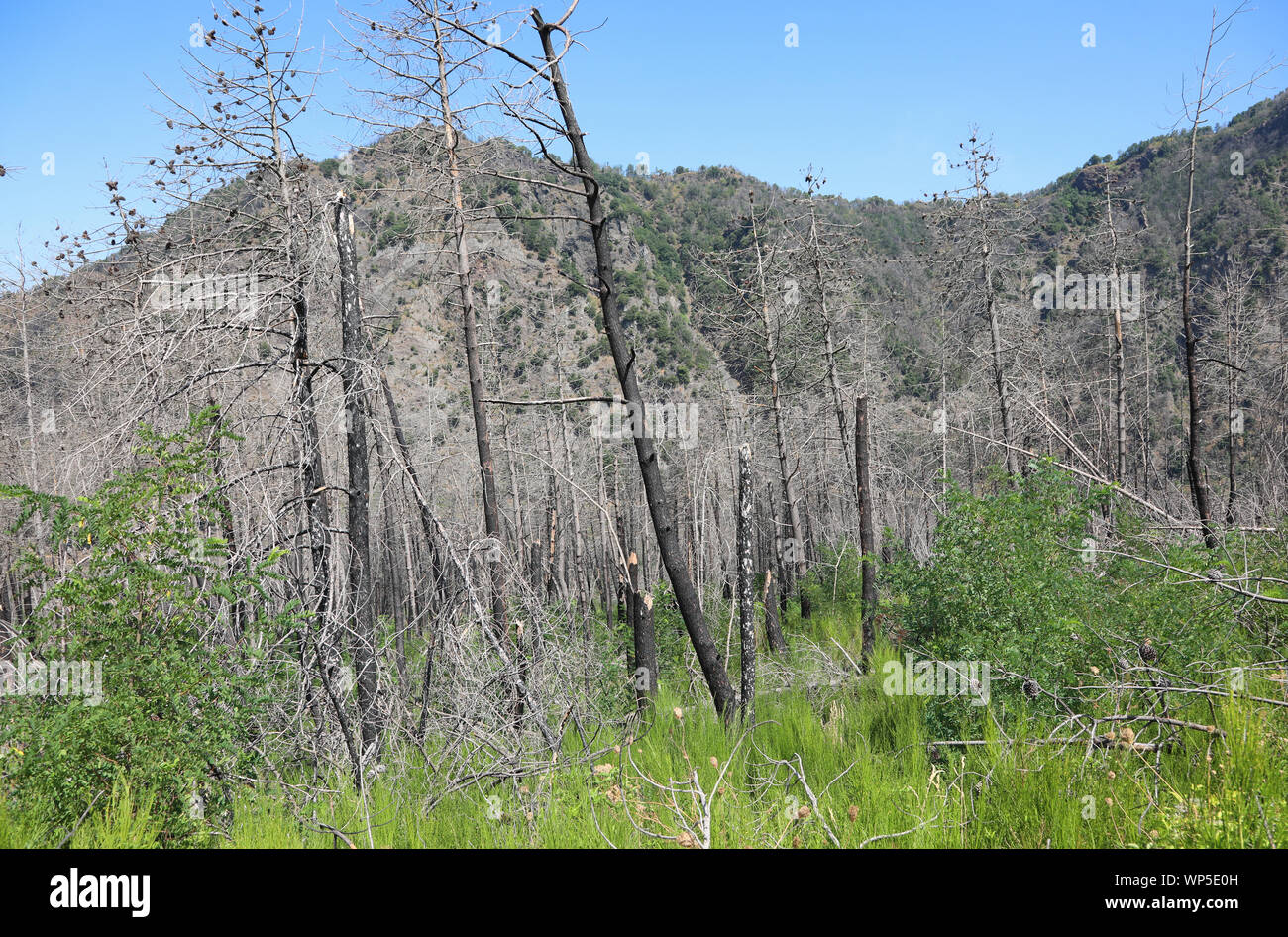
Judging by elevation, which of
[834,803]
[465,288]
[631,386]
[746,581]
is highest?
[465,288]

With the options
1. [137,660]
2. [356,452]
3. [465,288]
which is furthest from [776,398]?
[137,660]

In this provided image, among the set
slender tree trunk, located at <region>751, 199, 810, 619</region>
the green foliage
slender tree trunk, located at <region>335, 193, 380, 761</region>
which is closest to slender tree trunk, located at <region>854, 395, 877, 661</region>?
slender tree trunk, located at <region>751, 199, 810, 619</region>

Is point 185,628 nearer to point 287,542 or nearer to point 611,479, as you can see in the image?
point 287,542

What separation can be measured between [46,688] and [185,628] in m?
0.62

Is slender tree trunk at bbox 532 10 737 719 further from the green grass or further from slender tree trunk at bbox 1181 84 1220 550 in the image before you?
slender tree trunk at bbox 1181 84 1220 550

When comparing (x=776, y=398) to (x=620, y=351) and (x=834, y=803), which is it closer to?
(x=620, y=351)

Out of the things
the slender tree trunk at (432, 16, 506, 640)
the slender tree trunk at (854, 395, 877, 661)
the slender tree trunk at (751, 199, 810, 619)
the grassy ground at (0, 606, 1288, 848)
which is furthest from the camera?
the slender tree trunk at (751, 199, 810, 619)

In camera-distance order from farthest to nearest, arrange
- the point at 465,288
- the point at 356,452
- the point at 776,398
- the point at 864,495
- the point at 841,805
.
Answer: the point at 776,398, the point at 864,495, the point at 465,288, the point at 356,452, the point at 841,805

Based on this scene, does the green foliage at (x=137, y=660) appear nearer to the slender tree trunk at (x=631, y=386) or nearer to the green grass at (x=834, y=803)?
the green grass at (x=834, y=803)

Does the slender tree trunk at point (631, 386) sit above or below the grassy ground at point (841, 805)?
above

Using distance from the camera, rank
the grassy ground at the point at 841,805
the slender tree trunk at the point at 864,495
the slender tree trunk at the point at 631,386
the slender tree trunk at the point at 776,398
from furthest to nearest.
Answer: the slender tree trunk at the point at 776,398
the slender tree trunk at the point at 864,495
the slender tree trunk at the point at 631,386
the grassy ground at the point at 841,805

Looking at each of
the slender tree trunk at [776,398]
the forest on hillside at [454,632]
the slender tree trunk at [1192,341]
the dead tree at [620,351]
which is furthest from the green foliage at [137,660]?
the slender tree trunk at [776,398]

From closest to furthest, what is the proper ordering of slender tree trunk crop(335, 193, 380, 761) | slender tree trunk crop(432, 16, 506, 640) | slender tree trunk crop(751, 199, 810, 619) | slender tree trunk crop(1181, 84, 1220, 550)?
1. slender tree trunk crop(335, 193, 380, 761)
2. slender tree trunk crop(432, 16, 506, 640)
3. slender tree trunk crop(1181, 84, 1220, 550)
4. slender tree trunk crop(751, 199, 810, 619)
